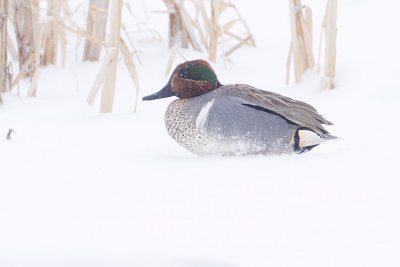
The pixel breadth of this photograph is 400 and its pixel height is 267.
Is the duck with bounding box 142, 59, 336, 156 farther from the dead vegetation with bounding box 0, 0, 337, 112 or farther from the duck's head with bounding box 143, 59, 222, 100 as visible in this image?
the dead vegetation with bounding box 0, 0, 337, 112

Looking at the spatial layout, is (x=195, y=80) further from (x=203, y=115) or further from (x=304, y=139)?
(x=304, y=139)

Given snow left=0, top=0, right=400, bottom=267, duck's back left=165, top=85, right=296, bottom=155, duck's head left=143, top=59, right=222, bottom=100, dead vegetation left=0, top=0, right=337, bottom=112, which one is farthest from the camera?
dead vegetation left=0, top=0, right=337, bottom=112

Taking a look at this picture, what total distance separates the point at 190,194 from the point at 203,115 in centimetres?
55

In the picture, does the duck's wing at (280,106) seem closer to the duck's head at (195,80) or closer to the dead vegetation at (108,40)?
Result: the duck's head at (195,80)

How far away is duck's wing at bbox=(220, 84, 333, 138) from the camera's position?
118 inches

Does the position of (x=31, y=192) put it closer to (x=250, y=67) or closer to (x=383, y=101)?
(x=383, y=101)

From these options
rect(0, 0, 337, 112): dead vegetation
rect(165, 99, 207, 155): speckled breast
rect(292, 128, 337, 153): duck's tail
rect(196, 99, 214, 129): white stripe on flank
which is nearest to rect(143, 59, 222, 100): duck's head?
rect(165, 99, 207, 155): speckled breast

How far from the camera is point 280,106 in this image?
306cm

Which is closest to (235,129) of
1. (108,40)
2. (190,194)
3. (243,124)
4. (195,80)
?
(243,124)

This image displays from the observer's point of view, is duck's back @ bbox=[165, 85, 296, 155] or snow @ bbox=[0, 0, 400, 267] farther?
duck's back @ bbox=[165, 85, 296, 155]

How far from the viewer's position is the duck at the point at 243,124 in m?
2.97

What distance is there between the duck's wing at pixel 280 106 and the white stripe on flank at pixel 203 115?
0.30 ft

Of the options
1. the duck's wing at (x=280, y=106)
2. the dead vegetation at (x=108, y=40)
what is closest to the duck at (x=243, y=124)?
the duck's wing at (x=280, y=106)

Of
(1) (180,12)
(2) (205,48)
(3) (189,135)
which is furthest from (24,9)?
(3) (189,135)
